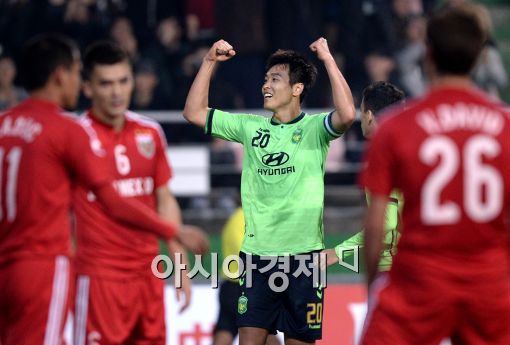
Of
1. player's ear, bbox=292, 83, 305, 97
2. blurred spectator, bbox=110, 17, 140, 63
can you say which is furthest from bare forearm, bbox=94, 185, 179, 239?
blurred spectator, bbox=110, 17, 140, 63

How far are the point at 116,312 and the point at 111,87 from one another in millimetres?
1391

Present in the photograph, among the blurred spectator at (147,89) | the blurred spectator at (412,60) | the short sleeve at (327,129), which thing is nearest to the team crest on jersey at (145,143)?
the short sleeve at (327,129)

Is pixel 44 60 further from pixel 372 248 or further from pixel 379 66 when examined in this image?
pixel 379 66

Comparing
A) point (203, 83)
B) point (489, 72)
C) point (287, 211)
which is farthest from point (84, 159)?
point (489, 72)

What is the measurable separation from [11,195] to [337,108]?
293 centimetres

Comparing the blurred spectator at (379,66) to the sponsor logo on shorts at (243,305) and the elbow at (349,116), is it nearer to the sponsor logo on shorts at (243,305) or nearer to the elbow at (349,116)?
the elbow at (349,116)

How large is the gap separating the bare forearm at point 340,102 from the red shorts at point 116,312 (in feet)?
6.87

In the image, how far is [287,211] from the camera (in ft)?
30.0

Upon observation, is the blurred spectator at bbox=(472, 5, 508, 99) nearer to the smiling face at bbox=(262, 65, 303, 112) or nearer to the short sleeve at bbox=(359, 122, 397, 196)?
the smiling face at bbox=(262, 65, 303, 112)

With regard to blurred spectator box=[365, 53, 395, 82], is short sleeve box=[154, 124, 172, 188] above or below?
below

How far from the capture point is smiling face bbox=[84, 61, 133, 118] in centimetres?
788

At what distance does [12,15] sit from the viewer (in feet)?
56.2

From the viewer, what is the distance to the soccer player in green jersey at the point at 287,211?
916cm

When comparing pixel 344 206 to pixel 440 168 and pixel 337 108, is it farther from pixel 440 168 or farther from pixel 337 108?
pixel 440 168
